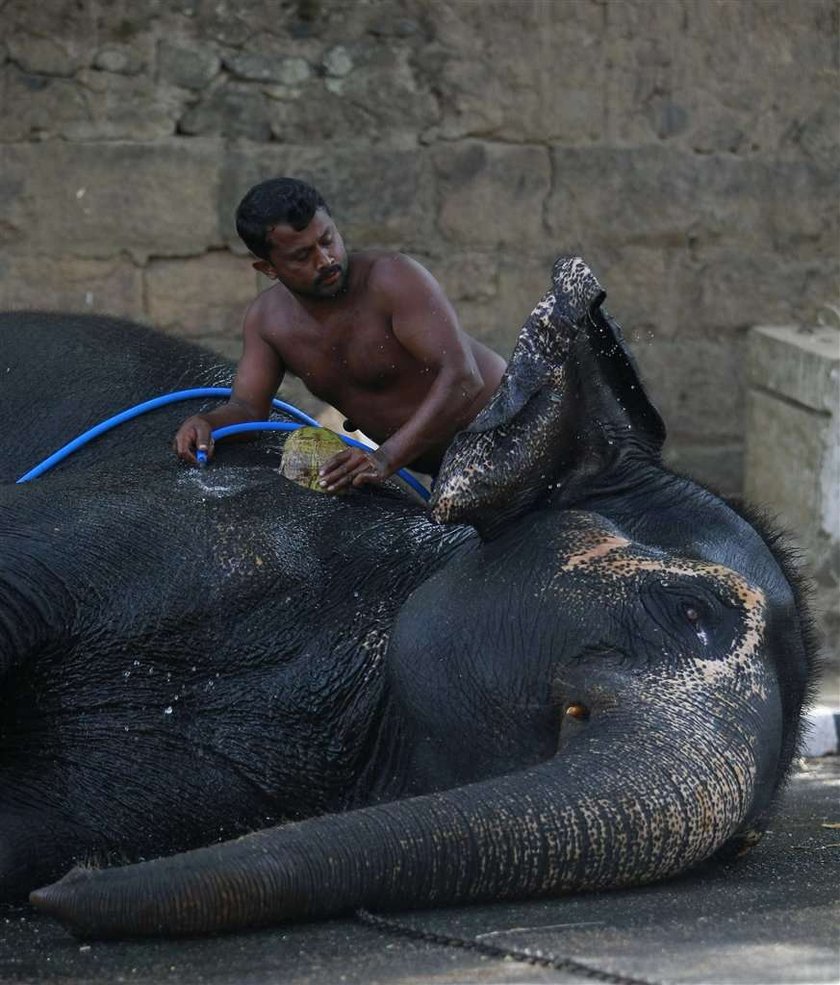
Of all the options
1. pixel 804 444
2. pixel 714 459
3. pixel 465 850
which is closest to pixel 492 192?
pixel 714 459

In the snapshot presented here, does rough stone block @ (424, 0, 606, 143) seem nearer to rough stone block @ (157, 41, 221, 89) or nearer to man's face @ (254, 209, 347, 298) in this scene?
rough stone block @ (157, 41, 221, 89)

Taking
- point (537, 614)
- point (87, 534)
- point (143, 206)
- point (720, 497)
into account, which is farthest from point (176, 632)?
point (143, 206)

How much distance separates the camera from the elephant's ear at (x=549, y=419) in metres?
3.31

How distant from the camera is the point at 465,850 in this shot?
8.66 feet

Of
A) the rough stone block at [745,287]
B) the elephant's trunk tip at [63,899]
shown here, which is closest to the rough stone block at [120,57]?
the rough stone block at [745,287]

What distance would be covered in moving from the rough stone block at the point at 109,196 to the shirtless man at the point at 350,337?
2.67m

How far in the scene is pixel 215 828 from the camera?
3.36 m

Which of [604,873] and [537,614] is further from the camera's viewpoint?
[537,614]

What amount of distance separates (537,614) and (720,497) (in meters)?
0.49

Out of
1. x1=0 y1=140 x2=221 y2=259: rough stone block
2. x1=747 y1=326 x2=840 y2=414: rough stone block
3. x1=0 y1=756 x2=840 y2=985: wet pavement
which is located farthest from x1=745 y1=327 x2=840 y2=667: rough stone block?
x1=0 y1=756 x2=840 y2=985: wet pavement

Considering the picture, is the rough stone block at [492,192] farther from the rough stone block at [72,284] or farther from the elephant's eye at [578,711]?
the elephant's eye at [578,711]

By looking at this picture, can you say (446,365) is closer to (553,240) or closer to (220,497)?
A: (220,497)

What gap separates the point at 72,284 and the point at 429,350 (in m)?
3.13

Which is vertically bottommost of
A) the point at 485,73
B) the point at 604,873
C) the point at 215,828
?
the point at 215,828
